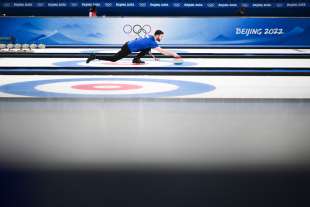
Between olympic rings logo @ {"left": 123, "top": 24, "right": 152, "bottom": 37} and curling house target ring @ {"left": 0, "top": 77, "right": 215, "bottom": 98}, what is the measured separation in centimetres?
801

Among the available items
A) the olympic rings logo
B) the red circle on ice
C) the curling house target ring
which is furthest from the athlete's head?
the olympic rings logo

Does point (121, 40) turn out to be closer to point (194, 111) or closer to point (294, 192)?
point (194, 111)

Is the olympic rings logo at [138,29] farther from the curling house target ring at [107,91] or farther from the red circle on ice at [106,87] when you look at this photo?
the red circle on ice at [106,87]

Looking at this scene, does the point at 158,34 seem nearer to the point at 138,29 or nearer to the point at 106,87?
the point at 106,87

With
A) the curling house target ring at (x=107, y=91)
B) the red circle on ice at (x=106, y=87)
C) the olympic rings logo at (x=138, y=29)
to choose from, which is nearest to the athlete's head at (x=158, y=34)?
the curling house target ring at (x=107, y=91)

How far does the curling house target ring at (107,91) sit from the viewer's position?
5.85 meters

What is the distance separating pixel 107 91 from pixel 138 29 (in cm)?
962

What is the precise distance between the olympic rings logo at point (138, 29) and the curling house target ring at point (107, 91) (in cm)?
801

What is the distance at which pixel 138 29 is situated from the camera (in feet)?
50.7

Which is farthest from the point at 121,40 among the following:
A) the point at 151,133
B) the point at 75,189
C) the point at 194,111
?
the point at 75,189

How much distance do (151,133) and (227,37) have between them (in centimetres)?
1254

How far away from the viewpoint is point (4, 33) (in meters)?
15.2

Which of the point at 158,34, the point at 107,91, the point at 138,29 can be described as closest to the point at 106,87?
the point at 107,91

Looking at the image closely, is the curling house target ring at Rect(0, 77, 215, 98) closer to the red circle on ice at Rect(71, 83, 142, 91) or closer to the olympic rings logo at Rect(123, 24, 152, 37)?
the red circle on ice at Rect(71, 83, 142, 91)
